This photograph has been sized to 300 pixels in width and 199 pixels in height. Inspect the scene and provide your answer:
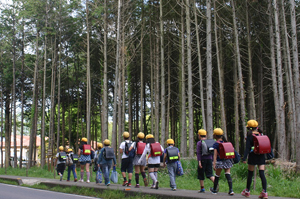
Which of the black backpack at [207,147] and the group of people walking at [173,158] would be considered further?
the black backpack at [207,147]

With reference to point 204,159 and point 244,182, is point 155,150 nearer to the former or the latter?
point 204,159

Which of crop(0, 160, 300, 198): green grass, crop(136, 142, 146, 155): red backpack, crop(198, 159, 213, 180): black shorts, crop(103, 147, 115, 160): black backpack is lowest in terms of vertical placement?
crop(0, 160, 300, 198): green grass

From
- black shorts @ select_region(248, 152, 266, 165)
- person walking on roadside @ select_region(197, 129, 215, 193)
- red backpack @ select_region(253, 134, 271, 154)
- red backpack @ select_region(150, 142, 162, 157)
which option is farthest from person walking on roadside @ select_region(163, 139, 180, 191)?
red backpack @ select_region(253, 134, 271, 154)

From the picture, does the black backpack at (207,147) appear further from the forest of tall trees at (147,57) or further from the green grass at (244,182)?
the forest of tall trees at (147,57)

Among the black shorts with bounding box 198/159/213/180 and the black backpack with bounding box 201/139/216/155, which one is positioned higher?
the black backpack with bounding box 201/139/216/155

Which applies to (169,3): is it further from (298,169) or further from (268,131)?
(268,131)

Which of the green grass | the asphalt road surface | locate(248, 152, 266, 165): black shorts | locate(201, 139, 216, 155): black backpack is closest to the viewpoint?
locate(248, 152, 266, 165): black shorts

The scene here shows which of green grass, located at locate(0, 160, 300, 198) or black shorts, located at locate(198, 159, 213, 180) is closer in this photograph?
black shorts, located at locate(198, 159, 213, 180)

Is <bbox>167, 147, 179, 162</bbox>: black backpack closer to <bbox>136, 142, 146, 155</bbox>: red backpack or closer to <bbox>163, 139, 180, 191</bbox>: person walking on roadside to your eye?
<bbox>163, 139, 180, 191</bbox>: person walking on roadside

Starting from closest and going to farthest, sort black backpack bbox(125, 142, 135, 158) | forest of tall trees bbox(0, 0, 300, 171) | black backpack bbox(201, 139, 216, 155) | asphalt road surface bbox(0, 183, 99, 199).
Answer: black backpack bbox(201, 139, 216, 155) < asphalt road surface bbox(0, 183, 99, 199) < black backpack bbox(125, 142, 135, 158) < forest of tall trees bbox(0, 0, 300, 171)

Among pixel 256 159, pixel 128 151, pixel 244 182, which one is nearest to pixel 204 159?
pixel 256 159

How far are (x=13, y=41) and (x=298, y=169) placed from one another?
2667 cm

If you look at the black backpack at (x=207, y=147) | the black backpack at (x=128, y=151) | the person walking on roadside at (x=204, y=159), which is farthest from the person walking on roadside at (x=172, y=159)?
the black backpack at (x=128, y=151)

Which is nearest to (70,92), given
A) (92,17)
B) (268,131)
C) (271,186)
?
(92,17)
